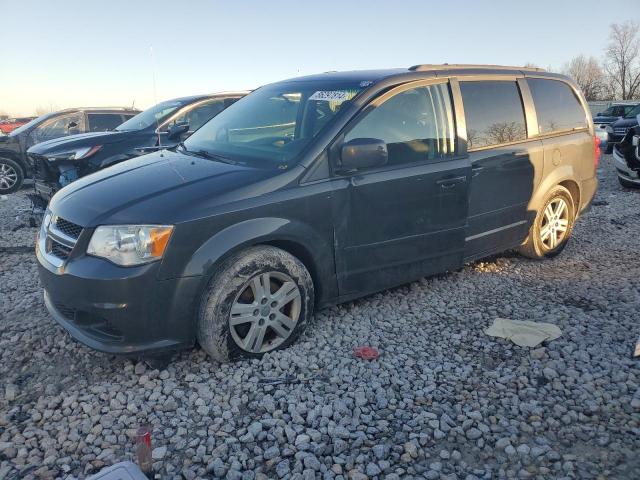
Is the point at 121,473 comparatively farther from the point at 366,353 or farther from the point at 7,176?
the point at 7,176

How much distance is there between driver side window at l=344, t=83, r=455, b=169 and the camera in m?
3.66

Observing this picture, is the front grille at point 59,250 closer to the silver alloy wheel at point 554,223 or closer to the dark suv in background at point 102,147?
the dark suv in background at point 102,147

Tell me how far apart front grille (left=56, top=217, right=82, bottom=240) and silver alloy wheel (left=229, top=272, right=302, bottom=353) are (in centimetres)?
104

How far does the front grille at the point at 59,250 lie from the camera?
3066 millimetres

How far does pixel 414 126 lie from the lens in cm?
386

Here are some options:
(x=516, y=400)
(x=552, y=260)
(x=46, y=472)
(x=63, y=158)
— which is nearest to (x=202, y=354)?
(x=46, y=472)

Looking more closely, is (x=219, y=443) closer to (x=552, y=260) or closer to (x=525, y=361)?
(x=525, y=361)

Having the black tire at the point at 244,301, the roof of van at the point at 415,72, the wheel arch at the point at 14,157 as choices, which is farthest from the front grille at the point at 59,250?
the wheel arch at the point at 14,157

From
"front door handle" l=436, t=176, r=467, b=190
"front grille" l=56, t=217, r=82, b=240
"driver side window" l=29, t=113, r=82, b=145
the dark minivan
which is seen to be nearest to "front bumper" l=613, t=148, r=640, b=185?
the dark minivan

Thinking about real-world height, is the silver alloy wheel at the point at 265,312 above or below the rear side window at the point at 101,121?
below

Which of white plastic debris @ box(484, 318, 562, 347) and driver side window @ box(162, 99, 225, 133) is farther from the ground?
driver side window @ box(162, 99, 225, 133)

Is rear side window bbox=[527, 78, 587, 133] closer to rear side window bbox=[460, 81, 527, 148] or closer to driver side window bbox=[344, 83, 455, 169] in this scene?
rear side window bbox=[460, 81, 527, 148]

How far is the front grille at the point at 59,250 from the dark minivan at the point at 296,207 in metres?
0.01

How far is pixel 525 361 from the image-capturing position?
10.6ft
